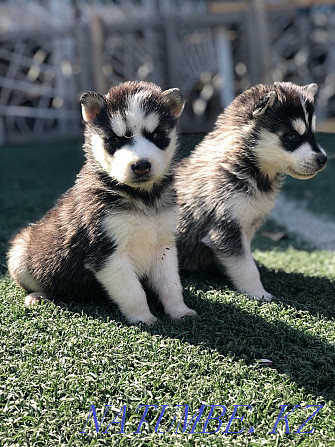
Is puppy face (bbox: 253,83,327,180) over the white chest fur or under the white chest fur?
over

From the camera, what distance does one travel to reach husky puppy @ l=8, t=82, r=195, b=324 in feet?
10.2

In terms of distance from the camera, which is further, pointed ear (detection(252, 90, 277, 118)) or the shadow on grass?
pointed ear (detection(252, 90, 277, 118))

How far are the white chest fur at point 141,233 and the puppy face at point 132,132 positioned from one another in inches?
7.7

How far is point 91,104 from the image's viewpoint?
3256mm

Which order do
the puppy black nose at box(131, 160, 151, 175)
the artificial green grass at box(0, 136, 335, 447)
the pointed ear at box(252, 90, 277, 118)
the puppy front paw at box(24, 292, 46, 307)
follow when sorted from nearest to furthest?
the artificial green grass at box(0, 136, 335, 447) → the puppy black nose at box(131, 160, 151, 175) → the puppy front paw at box(24, 292, 46, 307) → the pointed ear at box(252, 90, 277, 118)

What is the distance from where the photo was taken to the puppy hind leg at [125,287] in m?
3.20

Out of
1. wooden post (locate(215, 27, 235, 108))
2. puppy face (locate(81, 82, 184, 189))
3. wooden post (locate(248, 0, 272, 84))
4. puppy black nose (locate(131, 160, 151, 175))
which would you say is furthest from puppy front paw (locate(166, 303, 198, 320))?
wooden post (locate(215, 27, 235, 108))

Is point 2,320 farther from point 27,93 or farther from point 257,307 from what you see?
point 27,93

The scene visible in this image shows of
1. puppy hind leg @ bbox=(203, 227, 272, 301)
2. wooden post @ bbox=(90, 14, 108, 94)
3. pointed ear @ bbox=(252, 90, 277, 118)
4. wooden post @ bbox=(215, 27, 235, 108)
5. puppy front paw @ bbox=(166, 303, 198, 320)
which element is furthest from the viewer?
wooden post @ bbox=(215, 27, 235, 108)

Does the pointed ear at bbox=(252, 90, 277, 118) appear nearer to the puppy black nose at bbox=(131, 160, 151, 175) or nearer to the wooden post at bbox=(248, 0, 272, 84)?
the puppy black nose at bbox=(131, 160, 151, 175)

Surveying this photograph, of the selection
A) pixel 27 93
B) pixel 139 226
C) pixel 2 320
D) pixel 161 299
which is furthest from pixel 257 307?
pixel 27 93

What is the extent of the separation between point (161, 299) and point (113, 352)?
2.02ft

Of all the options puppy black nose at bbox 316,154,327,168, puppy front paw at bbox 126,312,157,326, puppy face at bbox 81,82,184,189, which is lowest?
puppy front paw at bbox 126,312,157,326

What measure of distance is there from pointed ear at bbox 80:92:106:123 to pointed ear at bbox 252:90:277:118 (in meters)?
1.04
